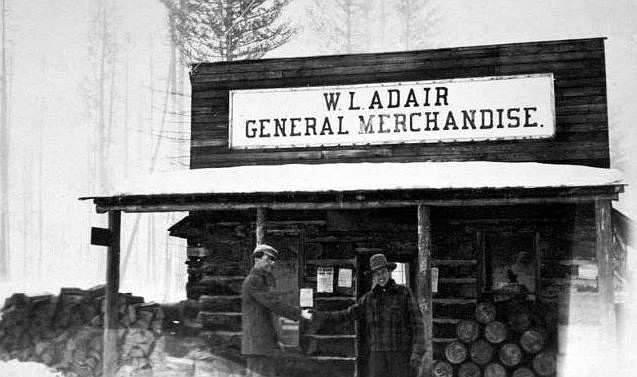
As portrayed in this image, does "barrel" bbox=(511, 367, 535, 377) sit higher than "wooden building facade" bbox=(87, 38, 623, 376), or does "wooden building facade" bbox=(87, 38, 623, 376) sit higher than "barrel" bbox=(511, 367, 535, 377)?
"wooden building facade" bbox=(87, 38, 623, 376)

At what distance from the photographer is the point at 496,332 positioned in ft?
37.3

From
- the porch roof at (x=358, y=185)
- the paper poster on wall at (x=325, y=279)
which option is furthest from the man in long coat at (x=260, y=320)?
the paper poster on wall at (x=325, y=279)

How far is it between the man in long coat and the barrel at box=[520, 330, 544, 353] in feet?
14.4

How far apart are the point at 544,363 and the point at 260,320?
16.4ft

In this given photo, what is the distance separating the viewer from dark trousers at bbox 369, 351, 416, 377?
299 inches

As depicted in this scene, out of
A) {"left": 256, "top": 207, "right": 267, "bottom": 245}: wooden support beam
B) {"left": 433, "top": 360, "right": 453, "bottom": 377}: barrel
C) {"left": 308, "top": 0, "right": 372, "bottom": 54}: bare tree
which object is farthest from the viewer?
{"left": 308, "top": 0, "right": 372, "bottom": 54}: bare tree

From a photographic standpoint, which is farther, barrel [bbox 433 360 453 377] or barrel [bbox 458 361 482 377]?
barrel [bbox 433 360 453 377]

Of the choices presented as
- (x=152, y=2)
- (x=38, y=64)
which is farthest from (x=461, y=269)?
(x=38, y=64)

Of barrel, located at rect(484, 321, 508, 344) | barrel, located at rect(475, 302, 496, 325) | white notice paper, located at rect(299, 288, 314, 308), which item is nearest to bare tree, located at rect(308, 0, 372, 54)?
white notice paper, located at rect(299, 288, 314, 308)

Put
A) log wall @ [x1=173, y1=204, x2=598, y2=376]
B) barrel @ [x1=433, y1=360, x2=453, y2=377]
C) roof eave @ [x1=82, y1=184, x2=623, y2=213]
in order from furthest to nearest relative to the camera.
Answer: log wall @ [x1=173, y1=204, x2=598, y2=376]
barrel @ [x1=433, y1=360, x2=453, y2=377]
roof eave @ [x1=82, y1=184, x2=623, y2=213]

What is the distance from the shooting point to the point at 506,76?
41.7 feet

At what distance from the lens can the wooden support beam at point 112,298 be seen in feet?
37.0

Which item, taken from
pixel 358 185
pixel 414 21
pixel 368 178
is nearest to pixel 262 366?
pixel 358 185

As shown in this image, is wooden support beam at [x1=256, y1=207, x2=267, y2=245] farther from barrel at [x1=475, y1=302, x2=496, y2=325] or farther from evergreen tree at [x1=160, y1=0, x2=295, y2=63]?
evergreen tree at [x1=160, y1=0, x2=295, y2=63]
